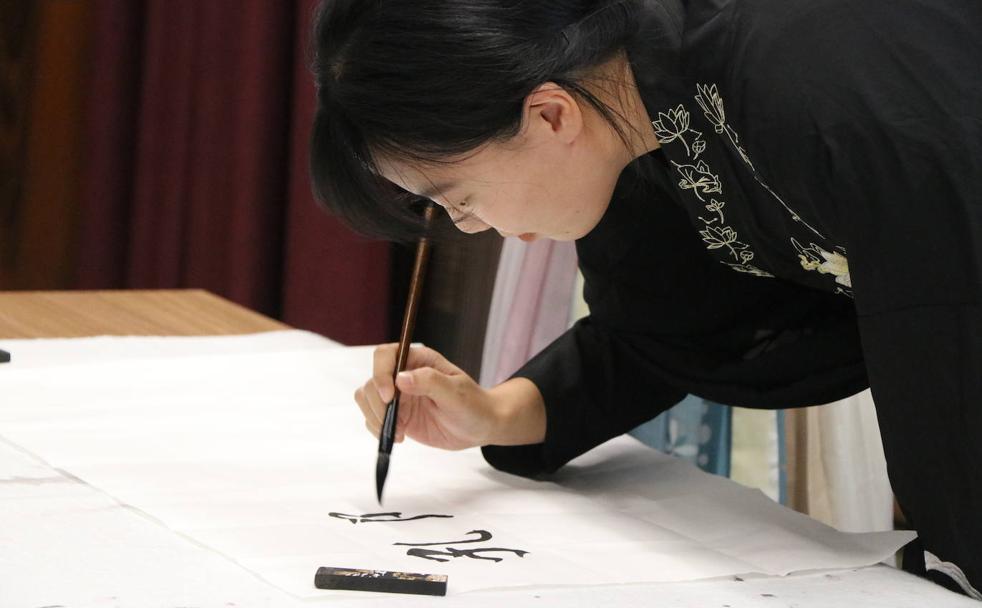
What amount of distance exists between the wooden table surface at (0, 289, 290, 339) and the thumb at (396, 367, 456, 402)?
450 millimetres

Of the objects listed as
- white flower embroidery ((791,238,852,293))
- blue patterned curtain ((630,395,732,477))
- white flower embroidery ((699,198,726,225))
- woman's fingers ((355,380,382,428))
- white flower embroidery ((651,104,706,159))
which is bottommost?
blue patterned curtain ((630,395,732,477))

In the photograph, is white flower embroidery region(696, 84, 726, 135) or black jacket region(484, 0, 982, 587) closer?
black jacket region(484, 0, 982, 587)

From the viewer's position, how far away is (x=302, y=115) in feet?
7.11

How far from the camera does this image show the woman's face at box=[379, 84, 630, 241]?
865 mm

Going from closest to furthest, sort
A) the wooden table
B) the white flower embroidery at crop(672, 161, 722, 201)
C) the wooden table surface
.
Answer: the wooden table
the white flower embroidery at crop(672, 161, 722, 201)
the wooden table surface

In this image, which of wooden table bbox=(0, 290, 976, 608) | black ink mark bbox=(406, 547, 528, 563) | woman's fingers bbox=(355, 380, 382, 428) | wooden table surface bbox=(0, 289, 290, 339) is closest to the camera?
wooden table bbox=(0, 290, 976, 608)

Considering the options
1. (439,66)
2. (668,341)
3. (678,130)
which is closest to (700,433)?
(668,341)

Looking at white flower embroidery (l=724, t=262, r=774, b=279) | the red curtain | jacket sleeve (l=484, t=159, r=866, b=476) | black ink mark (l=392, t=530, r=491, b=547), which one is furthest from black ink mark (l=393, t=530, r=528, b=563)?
the red curtain

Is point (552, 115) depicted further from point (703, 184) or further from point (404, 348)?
point (404, 348)

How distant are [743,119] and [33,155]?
79.7 inches

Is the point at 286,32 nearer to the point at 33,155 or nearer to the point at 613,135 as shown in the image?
the point at 33,155

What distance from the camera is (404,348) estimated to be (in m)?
0.98

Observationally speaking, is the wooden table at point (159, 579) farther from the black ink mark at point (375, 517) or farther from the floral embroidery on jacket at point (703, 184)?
the floral embroidery on jacket at point (703, 184)

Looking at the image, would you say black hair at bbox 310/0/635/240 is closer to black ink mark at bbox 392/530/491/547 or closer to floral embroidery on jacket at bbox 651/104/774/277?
floral embroidery on jacket at bbox 651/104/774/277
